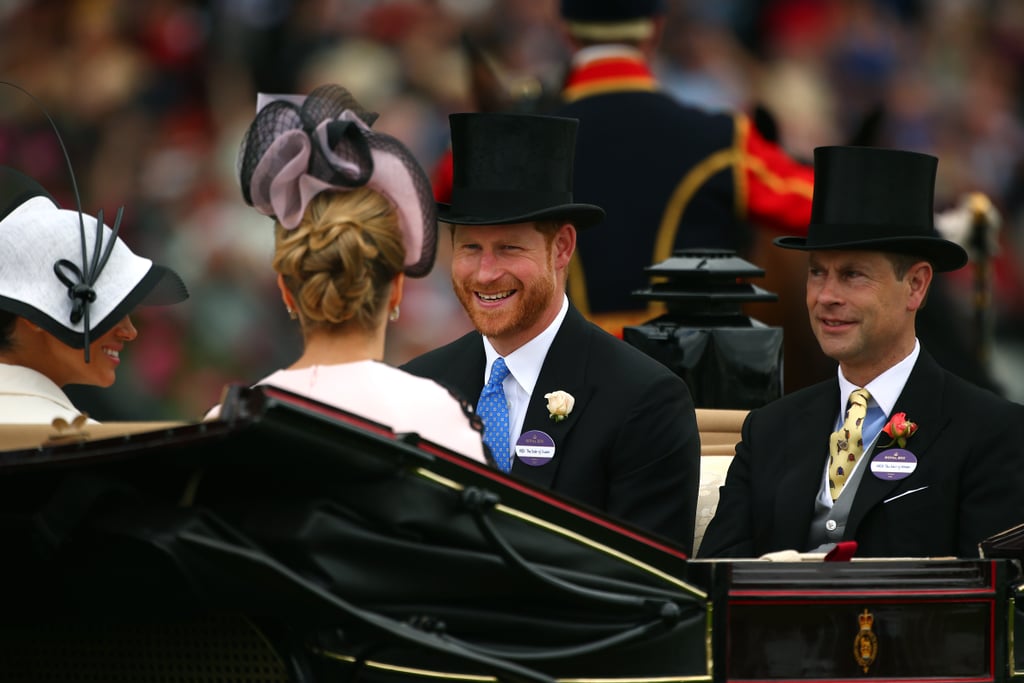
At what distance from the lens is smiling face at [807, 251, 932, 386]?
397 cm

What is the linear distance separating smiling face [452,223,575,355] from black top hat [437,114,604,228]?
55 mm

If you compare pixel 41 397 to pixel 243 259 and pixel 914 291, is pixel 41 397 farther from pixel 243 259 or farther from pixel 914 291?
pixel 243 259

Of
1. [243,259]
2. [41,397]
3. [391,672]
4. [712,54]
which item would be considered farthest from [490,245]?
[712,54]

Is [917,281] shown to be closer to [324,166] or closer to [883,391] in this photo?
[883,391]

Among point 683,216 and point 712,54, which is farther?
point 712,54

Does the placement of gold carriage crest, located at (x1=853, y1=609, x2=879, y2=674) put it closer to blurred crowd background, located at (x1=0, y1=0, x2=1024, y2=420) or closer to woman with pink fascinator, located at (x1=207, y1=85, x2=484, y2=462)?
woman with pink fascinator, located at (x1=207, y1=85, x2=484, y2=462)

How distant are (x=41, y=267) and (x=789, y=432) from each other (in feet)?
6.02

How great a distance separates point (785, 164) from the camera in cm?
639

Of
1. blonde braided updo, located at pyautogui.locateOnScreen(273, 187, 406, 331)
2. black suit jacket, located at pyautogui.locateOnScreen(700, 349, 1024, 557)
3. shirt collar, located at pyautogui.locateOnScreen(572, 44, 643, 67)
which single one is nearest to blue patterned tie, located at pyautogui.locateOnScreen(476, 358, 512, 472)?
black suit jacket, located at pyautogui.locateOnScreen(700, 349, 1024, 557)

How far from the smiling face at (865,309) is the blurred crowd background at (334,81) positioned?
3391 millimetres

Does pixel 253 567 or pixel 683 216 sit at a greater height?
pixel 683 216

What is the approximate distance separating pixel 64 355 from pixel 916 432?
6.56 ft

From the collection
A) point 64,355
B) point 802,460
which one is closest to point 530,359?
point 802,460

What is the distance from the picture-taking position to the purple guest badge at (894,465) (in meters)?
3.79
